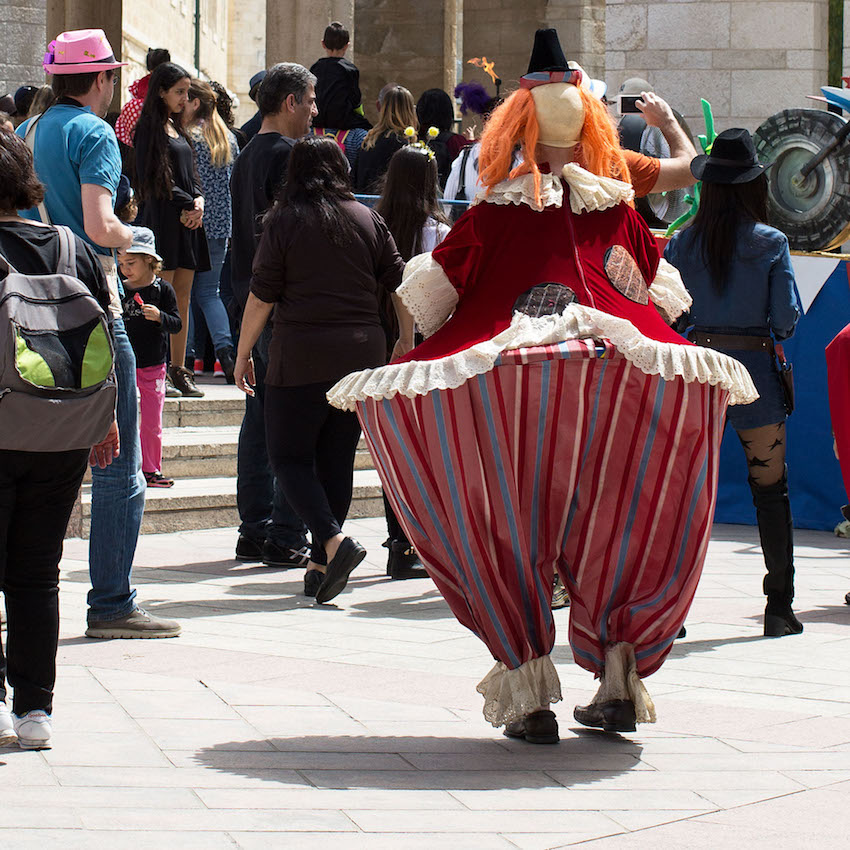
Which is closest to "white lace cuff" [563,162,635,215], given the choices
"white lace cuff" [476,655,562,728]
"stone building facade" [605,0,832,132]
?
"white lace cuff" [476,655,562,728]

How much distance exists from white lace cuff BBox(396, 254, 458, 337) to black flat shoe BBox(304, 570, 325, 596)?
2.50 metres

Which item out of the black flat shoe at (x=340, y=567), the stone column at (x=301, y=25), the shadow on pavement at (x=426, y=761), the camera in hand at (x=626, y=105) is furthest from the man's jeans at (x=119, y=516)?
the stone column at (x=301, y=25)

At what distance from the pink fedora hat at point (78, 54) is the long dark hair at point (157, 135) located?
4.14 m

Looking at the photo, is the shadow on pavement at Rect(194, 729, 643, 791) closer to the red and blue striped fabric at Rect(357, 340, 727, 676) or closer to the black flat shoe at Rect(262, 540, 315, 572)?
the red and blue striped fabric at Rect(357, 340, 727, 676)

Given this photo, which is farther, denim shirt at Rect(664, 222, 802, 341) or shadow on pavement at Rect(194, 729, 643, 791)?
denim shirt at Rect(664, 222, 802, 341)

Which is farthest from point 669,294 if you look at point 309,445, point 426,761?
point 309,445

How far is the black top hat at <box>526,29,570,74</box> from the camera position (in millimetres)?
5004

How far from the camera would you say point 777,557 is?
21.9 ft

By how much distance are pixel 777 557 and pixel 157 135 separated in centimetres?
508

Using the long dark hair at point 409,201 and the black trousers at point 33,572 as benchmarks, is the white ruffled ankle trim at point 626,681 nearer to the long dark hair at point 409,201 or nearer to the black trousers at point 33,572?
the black trousers at point 33,572

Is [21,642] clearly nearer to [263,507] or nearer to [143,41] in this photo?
[263,507]

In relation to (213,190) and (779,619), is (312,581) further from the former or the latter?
(213,190)

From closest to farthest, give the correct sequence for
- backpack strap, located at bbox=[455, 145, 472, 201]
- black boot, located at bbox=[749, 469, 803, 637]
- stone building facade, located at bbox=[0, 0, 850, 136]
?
black boot, located at bbox=[749, 469, 803, 637] < backpack strap, located at bbox=[455, 145, 472, 201] < stone building facade, located at bbox=[0, 0, 850, 136]

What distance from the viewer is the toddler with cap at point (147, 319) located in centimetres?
878
